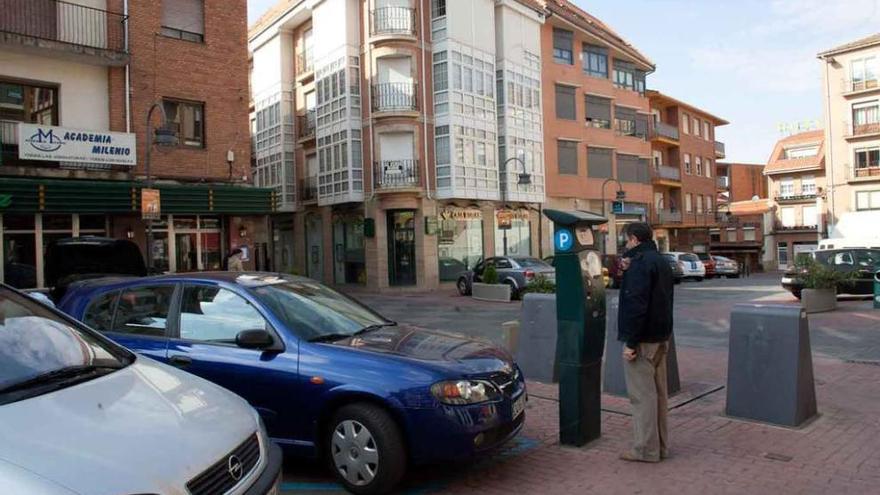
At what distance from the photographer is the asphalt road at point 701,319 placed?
10336 millimetres

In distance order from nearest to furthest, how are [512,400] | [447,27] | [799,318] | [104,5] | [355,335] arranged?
[512,400]
[355,335]
[799,318]
[104,5]
[447,27]

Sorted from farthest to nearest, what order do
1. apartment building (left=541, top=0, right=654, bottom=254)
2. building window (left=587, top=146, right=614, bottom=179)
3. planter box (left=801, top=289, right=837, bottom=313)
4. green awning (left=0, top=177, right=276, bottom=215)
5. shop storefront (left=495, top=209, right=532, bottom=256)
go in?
building window (left=587, top=146, right=614, bottom=179), apartment building (left=541, top=0, right=654, bottom=254), shop storefront (left=495, top=209, right=532, bottom=256), green awning (left=0, top=177, right=276, bottom=215), planter box (left=801, top=289, right=837, bottom=313)

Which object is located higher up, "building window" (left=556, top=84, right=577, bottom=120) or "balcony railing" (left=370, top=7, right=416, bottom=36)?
"balcony railing" (left=370, top=7, right=416, bottom=36)

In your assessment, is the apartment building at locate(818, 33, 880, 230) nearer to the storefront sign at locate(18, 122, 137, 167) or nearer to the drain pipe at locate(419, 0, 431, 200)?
the drain pipe at locate(419, 0, 431, 200)

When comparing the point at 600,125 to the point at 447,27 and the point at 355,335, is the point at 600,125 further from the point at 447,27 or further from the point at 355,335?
the point at 355,335

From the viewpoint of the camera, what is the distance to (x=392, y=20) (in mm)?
28562

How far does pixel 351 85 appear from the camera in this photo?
29.0 m

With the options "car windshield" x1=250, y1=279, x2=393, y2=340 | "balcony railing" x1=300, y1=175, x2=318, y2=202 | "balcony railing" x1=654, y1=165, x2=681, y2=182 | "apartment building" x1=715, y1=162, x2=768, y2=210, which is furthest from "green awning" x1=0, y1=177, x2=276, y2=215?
"apartment building" x1=715, y1=162, x2=768, y2=210

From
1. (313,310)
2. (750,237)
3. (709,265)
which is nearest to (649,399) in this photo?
(313,310)

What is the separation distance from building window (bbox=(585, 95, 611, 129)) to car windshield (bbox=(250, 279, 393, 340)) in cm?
3420

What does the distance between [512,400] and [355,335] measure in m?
1.31

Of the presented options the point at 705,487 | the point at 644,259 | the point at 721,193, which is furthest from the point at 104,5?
the point at 721,193

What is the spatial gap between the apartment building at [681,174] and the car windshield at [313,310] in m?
41.4

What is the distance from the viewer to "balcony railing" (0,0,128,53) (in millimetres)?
16594
